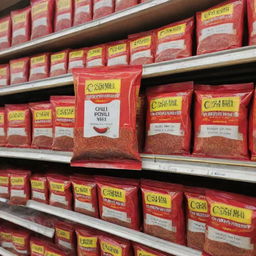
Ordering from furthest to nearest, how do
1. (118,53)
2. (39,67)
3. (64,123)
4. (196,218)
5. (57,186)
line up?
(39,67)
(57,186)
(64,123)
(118,53)
(196,218)

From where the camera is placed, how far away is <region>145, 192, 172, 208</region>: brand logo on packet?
1.08 meters

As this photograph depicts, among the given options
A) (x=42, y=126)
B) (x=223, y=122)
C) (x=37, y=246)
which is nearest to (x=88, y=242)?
(x=37, y=246)

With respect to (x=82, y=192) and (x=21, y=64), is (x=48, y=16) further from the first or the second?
(x=82, y=192)

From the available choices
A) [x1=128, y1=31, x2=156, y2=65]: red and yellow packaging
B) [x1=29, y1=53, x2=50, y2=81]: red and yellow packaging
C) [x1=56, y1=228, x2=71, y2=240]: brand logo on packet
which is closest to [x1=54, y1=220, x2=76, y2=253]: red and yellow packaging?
[x1=56, y1=228, x2=71, y2=240]: brand logo on packet

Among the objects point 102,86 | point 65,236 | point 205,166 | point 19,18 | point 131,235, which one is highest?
point 19,18

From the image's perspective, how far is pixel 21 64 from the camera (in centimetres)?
165

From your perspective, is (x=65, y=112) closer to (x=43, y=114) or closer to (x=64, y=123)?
(x=64, y=123)

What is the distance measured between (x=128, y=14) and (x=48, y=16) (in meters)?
0.63

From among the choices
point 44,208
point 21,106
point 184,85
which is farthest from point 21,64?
point 184,85

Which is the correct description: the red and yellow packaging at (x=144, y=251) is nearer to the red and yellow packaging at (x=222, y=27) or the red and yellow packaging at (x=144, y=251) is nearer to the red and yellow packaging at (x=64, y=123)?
the red and yellow packaging at (x=64, y=123)

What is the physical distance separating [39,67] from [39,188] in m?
0.78

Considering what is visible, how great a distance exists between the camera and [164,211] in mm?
1086

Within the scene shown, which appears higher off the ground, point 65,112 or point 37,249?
point 65,112

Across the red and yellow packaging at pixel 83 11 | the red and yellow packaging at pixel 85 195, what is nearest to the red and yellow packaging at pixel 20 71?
the red and yellow packaging at pixel 83 11
